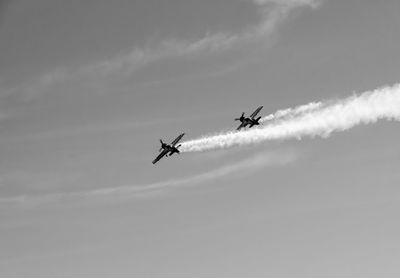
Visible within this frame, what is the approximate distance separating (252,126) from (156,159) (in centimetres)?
2994

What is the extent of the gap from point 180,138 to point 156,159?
355 inches

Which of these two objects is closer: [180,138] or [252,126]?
[252,126]

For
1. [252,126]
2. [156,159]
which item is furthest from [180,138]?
[252,126]

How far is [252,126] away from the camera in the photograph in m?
171

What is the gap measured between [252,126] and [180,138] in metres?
22.9

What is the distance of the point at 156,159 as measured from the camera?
18175 centimetres

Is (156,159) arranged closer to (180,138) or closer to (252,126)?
(180,138)

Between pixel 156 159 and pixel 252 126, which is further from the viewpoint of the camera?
pixel 156 159

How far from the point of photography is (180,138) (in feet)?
598
